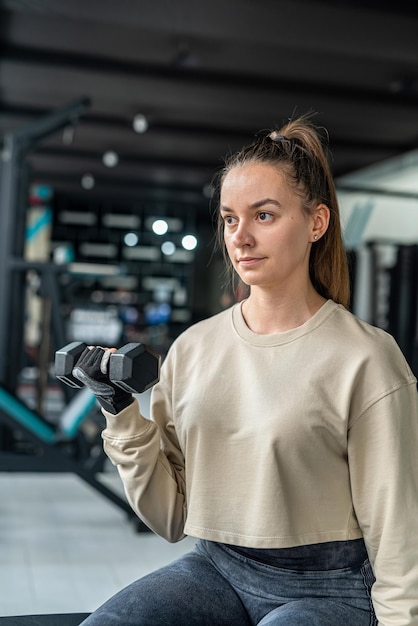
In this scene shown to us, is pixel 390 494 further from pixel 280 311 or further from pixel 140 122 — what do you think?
pixel 140 122

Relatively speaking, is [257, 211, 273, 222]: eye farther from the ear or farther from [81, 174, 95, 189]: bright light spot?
[81, 174, 95, 189]: bright light spot

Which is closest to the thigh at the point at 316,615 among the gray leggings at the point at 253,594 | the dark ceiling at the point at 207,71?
the gray leggings at the point at 253,594

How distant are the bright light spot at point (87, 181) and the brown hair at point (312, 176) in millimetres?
10664

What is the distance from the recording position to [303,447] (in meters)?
1.18

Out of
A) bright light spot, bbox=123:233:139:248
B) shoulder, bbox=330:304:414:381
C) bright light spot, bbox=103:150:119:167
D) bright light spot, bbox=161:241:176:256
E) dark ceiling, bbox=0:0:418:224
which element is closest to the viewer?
shoulder, bbox=330:304:414:381

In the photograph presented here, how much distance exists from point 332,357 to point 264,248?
0.20 m

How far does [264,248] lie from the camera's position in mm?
1232

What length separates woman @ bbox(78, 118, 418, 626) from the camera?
1.15m

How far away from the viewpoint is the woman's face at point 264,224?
1229mm

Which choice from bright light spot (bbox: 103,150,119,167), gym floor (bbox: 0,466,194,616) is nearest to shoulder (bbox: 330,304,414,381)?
gym floor (bbox: 0,466,194,616)

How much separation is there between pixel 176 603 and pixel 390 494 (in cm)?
37

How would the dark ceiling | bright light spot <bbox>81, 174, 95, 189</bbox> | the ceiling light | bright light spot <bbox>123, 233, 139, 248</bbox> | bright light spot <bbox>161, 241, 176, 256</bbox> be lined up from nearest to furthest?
the dark ceiling
the ceiling light
bright light spot <bbox>81, 174, 95, 189</bbox>
bright light spot <bbox>123, 233, 139, 248</bbox>
bright light spot <bbox>161, 241, 176, 256</bbox>

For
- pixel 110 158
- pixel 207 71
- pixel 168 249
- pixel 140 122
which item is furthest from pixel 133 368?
pixel 168 249

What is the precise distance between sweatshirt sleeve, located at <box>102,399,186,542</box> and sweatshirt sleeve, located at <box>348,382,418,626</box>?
32 centimetres
